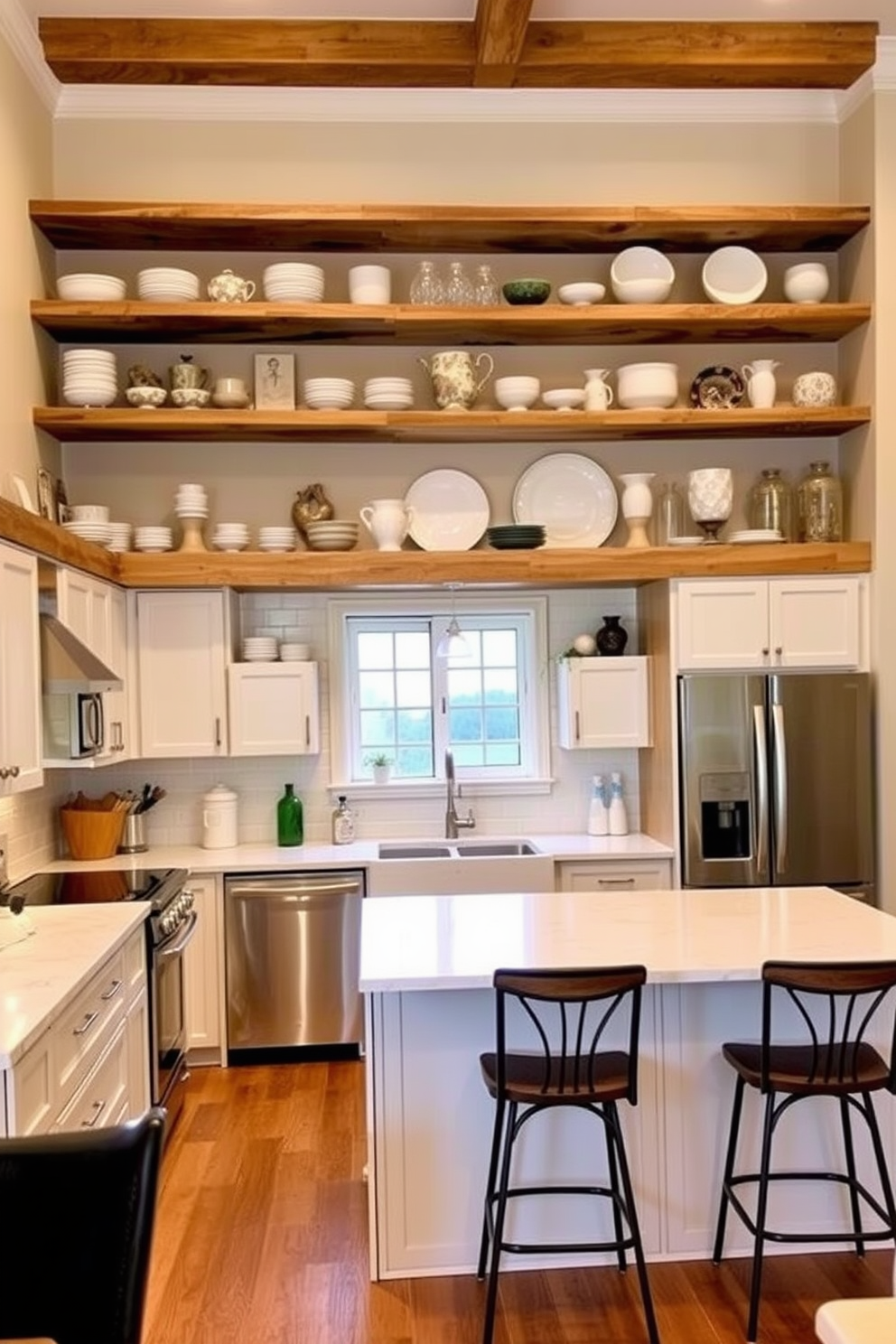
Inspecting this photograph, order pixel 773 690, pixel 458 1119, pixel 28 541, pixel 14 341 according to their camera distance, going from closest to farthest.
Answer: pixel 458 1119, pixel 28 541, pixel 14 341, pixel 773 690

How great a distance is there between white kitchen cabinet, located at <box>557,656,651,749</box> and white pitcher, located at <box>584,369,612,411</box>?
1112 mm

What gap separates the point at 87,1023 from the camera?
265 centimetres

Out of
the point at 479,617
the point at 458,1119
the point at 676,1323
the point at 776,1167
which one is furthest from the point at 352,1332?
the point at 479,617

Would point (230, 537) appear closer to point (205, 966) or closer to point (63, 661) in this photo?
point (63, 661)

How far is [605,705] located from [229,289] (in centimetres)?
240

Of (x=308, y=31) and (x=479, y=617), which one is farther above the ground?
(x=308, y=31)

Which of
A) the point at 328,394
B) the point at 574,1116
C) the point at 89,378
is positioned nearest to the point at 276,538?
the point at 328,394

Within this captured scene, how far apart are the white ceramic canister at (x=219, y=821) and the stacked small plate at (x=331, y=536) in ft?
3.93

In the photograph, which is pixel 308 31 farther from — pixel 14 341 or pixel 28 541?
pixel 28 541

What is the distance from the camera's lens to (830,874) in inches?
167

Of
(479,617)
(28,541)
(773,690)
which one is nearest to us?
(28,541)

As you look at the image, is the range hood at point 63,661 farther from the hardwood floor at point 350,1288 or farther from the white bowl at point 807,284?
the white bowl at point 807,284

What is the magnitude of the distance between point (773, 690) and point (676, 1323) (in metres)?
2.43

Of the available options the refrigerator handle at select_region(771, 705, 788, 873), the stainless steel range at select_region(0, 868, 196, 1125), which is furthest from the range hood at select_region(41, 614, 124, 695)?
the refrigerator handle at select_region(771, 705, 788, 873)
